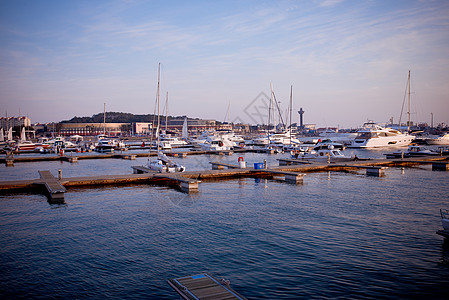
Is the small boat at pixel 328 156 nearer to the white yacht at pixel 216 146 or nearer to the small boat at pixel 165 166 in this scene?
the small boat at pixel 165 166

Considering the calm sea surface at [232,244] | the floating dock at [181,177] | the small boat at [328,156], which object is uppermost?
the small boat at [328,156]

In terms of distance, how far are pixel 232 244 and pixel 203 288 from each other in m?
6.61

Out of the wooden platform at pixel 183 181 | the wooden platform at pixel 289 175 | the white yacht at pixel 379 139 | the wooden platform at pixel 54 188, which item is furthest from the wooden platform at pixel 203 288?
the white yacht at pixel 379 139

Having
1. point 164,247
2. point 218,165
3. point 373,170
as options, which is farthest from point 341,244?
point 218,165

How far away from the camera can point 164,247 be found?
17.0 meters

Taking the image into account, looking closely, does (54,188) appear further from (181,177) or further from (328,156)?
(328,156)

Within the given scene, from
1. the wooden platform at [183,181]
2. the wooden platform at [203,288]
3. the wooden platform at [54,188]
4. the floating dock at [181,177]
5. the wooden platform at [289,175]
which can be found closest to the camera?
the wooden platform at [203,288]

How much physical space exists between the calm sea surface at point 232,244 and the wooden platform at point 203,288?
1653 millimetres

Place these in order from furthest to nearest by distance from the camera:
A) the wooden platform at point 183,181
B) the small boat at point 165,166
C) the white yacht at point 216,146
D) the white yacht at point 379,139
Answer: the white yacht at point 379,139 → the white yacht at point 216,146 → the small boat at point 165,166 → the wooden platform at point 183,181

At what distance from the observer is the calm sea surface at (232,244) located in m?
12.9

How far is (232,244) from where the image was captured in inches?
679

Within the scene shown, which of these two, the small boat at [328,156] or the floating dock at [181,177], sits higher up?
the small boat at [328,156]

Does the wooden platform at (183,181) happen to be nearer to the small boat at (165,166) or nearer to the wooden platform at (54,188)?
the small boat at (165,166)

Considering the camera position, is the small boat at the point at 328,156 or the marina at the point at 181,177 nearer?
the marina at the point at 181,177
